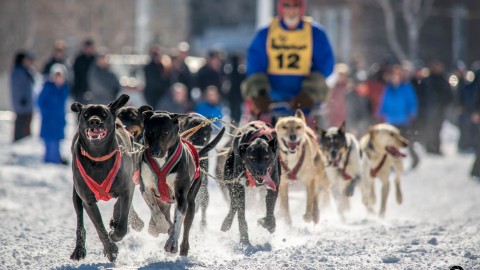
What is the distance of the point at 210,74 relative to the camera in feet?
47.0

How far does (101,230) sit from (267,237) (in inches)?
60.6

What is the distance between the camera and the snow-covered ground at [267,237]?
5.50 meters

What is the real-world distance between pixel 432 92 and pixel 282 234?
8.93 m

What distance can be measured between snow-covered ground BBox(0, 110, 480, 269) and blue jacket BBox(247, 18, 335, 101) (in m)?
0.96

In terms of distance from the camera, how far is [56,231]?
276 inches

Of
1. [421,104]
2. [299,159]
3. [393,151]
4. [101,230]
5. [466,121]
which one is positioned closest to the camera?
[101,230]

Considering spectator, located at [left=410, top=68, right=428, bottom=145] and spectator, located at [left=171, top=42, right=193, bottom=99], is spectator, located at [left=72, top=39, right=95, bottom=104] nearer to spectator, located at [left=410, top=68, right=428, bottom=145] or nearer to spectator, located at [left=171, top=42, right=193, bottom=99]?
spectator, located at [left=171, top=42, right=193, bottom=99]

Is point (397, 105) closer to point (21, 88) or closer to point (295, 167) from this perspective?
point (21, 88)

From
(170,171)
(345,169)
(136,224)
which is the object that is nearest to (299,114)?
(345,169)

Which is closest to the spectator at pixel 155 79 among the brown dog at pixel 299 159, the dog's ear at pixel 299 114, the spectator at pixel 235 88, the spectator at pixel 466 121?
the spectator at pixel 235 88

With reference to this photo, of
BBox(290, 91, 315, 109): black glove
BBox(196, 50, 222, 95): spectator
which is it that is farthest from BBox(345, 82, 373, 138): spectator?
BBox(290, 91, 315, 109): black glove

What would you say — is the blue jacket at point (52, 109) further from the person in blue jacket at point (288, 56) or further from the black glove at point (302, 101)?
the black glove at point (302, 101)

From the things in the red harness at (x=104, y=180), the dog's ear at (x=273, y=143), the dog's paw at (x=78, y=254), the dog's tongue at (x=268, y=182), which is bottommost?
the dog's paw at (x=78, y=254)

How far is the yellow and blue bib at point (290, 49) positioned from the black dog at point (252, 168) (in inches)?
69.1
